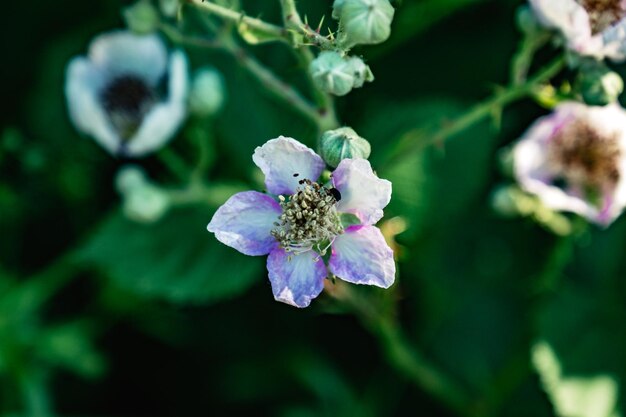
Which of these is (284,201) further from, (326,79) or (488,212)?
(488,212)

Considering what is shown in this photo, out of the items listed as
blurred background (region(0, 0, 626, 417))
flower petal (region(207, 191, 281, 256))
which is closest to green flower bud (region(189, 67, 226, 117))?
blurred background (region(0, 0, 626, 417))

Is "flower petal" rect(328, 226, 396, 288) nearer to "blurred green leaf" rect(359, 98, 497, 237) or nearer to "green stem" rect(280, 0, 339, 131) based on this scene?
"green stem" rect(280, 0, 339, 131)

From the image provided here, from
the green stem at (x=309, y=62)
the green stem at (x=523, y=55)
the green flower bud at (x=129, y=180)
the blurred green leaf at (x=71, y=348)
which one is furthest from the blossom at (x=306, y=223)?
the blurred green leaf at (x=71, y=348)

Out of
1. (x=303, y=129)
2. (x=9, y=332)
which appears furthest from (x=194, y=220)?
(x=9, y=332)

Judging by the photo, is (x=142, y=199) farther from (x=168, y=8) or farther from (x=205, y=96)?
(x=168, y=8)

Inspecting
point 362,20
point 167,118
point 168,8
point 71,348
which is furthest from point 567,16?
point 71,348

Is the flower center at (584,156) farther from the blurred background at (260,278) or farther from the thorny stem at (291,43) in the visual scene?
the thorny stem at (291,43)
